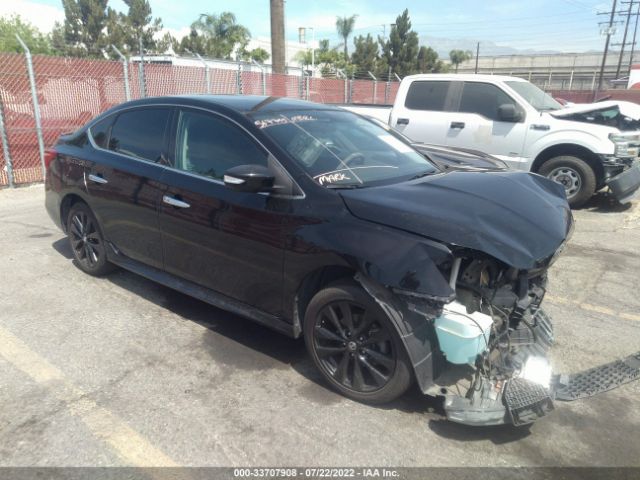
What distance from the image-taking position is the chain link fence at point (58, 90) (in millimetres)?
9086

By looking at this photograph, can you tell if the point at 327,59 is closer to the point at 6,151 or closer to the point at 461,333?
the point at 6,151

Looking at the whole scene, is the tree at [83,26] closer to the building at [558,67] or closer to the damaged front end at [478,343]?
the damaged front end at [478,343]

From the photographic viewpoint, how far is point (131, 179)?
4.14 meters

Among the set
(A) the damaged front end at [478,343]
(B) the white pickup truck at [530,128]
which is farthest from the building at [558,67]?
(A) the damaged front end at [478,343]

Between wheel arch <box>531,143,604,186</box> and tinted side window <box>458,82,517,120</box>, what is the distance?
36.7 inches

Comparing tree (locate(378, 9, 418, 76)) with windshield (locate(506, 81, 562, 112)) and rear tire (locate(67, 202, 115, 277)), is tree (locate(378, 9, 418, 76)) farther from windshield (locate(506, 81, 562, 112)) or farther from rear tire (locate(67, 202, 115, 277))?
rear tire (locate(67, 202, 115, 277))

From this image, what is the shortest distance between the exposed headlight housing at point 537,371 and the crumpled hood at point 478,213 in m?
0.60

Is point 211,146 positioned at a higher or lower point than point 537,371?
higher

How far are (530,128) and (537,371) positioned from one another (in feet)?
19.5

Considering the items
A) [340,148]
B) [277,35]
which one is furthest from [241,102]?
[277,35]

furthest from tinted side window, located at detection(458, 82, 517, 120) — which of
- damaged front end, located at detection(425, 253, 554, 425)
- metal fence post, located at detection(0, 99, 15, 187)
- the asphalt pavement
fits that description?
metal fence post, located at detection(0, 99, 15, 187)

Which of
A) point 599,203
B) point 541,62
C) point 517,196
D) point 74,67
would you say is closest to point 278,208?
point 517,196

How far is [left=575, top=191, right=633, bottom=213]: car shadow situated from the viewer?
7988 mm

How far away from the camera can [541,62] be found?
76688 mm
